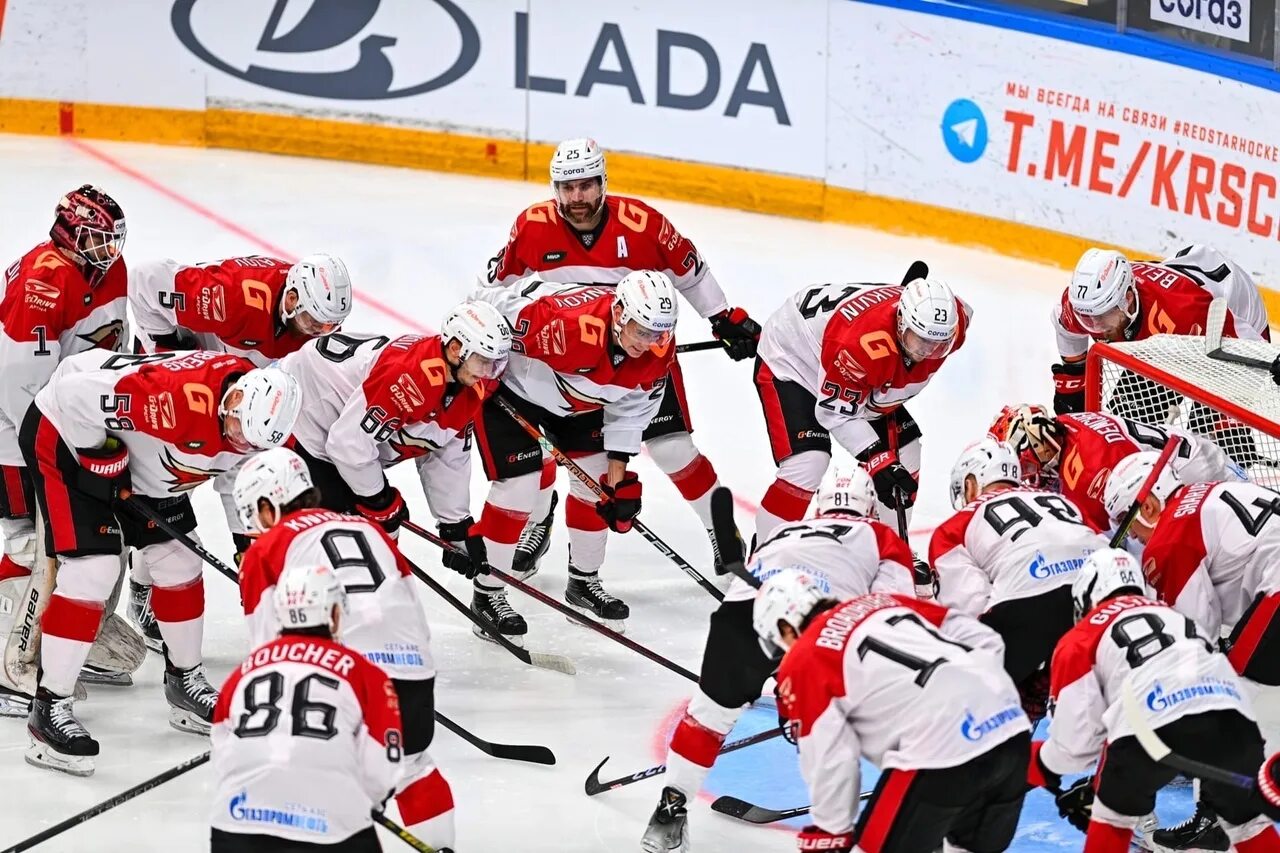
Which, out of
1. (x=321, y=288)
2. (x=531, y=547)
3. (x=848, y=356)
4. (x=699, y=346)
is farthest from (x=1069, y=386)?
(x=321, y=288)

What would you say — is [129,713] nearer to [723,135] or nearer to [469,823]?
[469,823]

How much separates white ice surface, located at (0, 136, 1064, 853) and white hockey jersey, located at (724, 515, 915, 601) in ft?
2.63

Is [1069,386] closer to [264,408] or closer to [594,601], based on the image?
[594,601]

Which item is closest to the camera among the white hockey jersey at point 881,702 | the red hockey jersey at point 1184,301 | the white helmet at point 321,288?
the white hockey jersey at point 881,702

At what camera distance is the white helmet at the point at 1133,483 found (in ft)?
17.4

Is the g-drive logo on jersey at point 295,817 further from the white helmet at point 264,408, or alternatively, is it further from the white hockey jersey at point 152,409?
the white hockey jersey at point 152,409

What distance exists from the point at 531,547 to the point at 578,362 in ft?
3.22

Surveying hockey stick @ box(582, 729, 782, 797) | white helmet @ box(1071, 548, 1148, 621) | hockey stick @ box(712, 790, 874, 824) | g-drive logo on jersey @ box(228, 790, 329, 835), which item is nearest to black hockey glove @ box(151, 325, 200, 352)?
hockey stick @ box(582, 729, 782, 797)

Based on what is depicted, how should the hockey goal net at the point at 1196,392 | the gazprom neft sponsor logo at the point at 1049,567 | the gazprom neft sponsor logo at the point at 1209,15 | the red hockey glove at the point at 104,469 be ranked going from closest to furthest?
the gazprom neft sponsor logo at the point at 1049,567 < the red hockey glove at the point at 104,469 < the hockey goal net at the point at 1196,392 < the gazprom neft sponsor logo at the point at 1209,15

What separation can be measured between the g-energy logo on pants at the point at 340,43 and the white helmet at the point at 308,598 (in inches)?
281

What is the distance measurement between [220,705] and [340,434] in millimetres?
1725

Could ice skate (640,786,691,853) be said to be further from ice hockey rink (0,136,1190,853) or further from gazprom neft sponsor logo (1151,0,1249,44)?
Result: gazprom neft sponsor logo (1151,0,1249,44)

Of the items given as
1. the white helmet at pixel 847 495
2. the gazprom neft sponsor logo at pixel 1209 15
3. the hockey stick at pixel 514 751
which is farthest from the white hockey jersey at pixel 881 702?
the gazprom neft sponsor logo at pixel 1209 15

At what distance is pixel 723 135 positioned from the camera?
1058 centimetres
